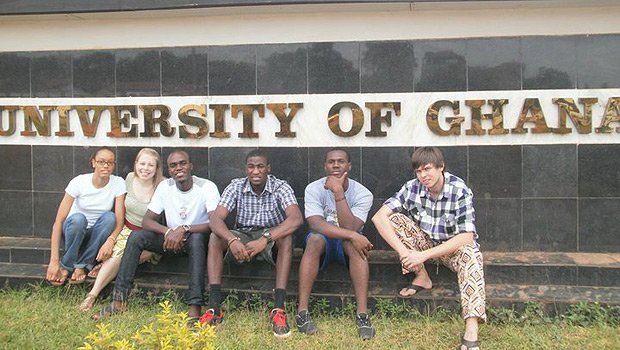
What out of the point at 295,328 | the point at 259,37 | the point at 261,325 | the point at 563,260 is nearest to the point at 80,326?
the point at 261,325

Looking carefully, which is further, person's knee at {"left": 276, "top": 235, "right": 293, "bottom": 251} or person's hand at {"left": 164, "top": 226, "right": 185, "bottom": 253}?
person's hand at {"left": 164, "top": 226, "right": 185, "bottom": 253}

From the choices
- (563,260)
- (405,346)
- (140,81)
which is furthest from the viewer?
(140,81)

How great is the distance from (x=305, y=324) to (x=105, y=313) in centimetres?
172

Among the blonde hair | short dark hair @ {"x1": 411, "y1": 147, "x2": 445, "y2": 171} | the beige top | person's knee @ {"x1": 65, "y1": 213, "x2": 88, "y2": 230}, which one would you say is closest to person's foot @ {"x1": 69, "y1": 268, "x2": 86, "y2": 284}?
person's knee @ {"x1": 65, "y1": 213, "x2": 88, "y2": 230}

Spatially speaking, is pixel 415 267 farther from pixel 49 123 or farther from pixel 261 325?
pixel 49 123

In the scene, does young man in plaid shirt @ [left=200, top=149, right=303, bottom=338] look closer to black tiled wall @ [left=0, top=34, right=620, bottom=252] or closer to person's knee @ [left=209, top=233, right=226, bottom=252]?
person's knee @ [left=209, top=233, right=226, bottom=252]

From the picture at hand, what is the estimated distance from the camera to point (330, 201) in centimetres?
479

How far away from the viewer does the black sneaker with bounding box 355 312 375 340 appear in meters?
4.04

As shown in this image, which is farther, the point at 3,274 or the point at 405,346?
the point at 3,274

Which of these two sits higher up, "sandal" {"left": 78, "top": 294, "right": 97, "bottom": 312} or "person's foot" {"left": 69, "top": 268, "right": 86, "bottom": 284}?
"person's foot" {"left": 69, "top": 268, "right": 86, "bottom": 284}

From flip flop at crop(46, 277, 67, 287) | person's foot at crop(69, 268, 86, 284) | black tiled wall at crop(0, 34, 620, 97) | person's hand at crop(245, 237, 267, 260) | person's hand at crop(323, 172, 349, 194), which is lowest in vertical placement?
flip flop at crop(46, 277, 67, 287)

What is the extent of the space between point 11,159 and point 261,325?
3.86 meters

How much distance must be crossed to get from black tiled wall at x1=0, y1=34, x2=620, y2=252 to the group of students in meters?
0.82

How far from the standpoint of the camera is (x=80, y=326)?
4.22 metres
